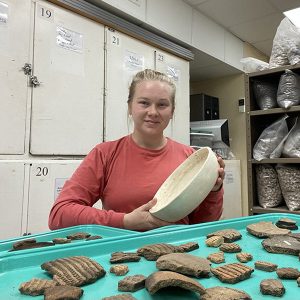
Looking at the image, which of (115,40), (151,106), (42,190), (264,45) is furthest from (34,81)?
(264,45)

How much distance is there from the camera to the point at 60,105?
1834 millimetres

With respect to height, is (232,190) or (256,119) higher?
(256,119)

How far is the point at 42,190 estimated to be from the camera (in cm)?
169

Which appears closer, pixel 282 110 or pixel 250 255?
pixel 250 255

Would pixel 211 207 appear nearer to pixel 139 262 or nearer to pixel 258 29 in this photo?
pixel 139 262

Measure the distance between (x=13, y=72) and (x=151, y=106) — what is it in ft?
3.15

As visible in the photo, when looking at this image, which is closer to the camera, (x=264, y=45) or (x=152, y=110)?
(x=152, y=110)

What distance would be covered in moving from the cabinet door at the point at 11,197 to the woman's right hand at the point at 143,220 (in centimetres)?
102


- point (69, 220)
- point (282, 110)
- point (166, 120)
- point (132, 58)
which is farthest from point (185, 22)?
point (69, 220)

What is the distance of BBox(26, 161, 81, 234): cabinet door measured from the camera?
165 centimetres

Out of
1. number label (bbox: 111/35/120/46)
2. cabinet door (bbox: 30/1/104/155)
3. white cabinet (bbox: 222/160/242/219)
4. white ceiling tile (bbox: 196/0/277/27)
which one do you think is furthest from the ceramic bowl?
white cabinet (bbox: 222/160/242/219)

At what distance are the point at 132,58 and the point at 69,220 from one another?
1.68m

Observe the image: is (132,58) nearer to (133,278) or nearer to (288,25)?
(288,25)

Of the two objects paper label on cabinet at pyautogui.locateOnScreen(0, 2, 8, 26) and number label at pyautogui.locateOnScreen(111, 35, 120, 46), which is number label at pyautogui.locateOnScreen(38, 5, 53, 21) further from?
number label at pyautogui.locateOnScreen(111, 35, 120, 46)
